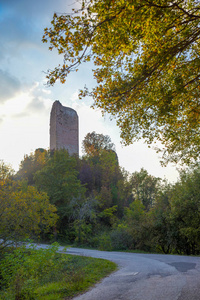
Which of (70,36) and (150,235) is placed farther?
(150,235)

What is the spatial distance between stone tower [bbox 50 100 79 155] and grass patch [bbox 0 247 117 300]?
119 ft

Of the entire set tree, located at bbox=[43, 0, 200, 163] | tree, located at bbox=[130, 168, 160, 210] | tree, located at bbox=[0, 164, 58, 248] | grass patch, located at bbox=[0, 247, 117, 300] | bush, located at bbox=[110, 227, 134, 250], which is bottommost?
grass patch, located at bbox=[0, 247, 117, 300]

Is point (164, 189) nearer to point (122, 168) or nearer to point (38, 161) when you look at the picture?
point (38, 161)

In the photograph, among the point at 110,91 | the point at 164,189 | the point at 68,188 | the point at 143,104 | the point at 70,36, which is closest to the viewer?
the point at 70,36

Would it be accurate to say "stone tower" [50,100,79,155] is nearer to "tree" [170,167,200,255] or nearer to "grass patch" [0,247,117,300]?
"tree" [170,167,200,255]

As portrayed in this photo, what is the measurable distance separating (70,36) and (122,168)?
47.7 m

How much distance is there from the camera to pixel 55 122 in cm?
4962

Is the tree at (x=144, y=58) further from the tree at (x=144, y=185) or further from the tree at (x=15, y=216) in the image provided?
the tree at (x=144, y=185)

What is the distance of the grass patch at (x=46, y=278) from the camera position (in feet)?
21.0

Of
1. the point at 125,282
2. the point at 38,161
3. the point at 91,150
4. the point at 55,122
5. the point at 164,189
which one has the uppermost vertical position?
the point at 55,122

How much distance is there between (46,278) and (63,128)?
4189cm

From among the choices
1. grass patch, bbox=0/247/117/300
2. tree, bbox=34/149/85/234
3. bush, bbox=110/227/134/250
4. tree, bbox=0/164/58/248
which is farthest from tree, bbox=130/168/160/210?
grass patch, bbox=0/247/117/300

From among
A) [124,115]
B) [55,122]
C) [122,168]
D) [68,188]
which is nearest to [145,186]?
[122,168]

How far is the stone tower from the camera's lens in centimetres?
4947
